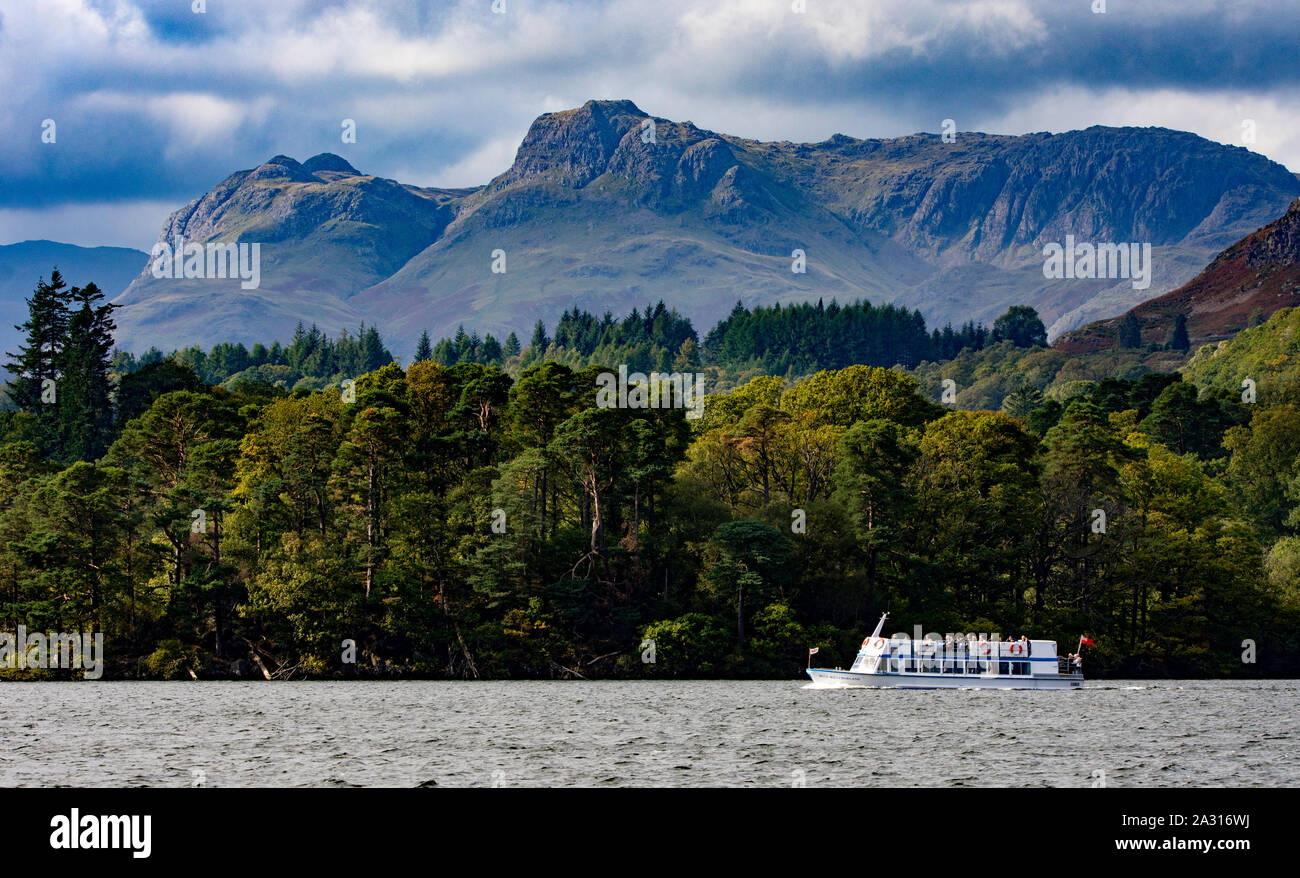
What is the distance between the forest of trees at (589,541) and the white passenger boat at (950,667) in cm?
901

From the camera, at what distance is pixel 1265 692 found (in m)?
91.5

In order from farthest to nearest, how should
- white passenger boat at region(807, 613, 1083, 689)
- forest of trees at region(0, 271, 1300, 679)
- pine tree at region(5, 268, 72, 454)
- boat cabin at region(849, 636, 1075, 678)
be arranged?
pine tree at region(5, 268, 72, 454)
forest of trees at region(0, 271, 1300, 679)
boat cabin at region(849, 636, 1075, 678)
white passenger boat at region(807, 613, 1083, 689)

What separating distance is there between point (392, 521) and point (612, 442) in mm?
17650

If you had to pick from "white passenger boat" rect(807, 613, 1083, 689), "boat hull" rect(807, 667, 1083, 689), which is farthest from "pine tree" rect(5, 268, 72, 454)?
"white passenger boat" rect(807, 613, 1083, 689)

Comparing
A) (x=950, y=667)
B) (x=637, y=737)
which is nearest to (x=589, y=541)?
(x=950, y=667)

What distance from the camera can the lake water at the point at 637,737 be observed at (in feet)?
158

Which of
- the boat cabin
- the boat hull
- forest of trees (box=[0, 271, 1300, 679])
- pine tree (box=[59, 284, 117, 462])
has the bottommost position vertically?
the boat hull

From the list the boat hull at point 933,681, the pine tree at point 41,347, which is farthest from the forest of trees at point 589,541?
the pine tree at point 41,347

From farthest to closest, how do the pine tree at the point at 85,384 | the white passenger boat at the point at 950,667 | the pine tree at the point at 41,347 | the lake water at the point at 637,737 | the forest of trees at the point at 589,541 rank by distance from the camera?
the pine tree at the point at 41,347, the pine tree at the point at 85,384, the forest of trees at the point at 589,541, the white passenger boat at the point at 950,667, the lake water at the point at 637,737

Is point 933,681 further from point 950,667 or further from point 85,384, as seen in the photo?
point 85,384

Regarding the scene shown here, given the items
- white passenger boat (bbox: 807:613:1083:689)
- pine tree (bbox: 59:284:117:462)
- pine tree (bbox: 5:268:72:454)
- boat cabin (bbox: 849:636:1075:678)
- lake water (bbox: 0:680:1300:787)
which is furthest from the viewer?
pine tree (bbox: 5:268:72:454)

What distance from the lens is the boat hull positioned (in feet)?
314

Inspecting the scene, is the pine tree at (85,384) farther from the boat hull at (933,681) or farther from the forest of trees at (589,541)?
the boat hull at (933,681)

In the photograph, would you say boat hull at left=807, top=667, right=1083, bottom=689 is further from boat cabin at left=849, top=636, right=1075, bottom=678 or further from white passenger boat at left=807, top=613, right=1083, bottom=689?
boat cabin at left=849, top=636, right=1075, bottom=678
